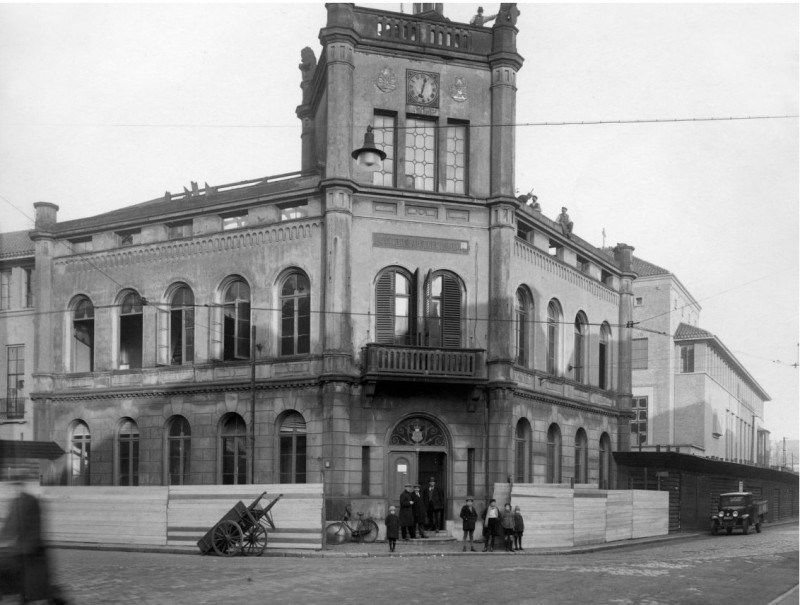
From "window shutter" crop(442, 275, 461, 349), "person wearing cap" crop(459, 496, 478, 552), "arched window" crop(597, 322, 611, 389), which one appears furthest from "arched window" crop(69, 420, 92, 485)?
"arched window" crop(597, 322, 611, 389)

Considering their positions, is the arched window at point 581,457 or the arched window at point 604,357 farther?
the arched window at point 604,357

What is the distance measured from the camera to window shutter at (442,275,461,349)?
100 ft

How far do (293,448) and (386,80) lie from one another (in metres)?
11.9

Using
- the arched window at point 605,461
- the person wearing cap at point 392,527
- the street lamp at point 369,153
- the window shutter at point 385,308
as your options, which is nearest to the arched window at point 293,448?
the window shutter at point 385,308

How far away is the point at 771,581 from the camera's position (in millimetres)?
19562

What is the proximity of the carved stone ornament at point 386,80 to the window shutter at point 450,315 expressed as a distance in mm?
6213

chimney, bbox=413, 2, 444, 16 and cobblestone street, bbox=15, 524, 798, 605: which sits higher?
chimney, bbox=413, 2, 444, 16

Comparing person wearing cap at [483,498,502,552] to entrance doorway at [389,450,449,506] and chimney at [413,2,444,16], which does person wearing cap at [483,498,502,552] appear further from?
chimney at [413,2,444,16]

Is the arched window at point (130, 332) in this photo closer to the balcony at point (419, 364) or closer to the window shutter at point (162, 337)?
the window shutter at point (162, 337)

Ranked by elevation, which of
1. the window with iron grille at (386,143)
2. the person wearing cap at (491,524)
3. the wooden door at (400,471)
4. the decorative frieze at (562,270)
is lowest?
the person wearing cap at (491,524)

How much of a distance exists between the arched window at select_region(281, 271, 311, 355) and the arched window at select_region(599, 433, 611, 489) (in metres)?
Answer: 15.2

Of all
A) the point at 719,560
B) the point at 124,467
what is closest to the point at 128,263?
the point at 124,467

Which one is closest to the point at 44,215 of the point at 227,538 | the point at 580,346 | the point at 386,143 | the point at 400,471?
the point at 386,143

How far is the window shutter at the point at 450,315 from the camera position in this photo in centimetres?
3050
